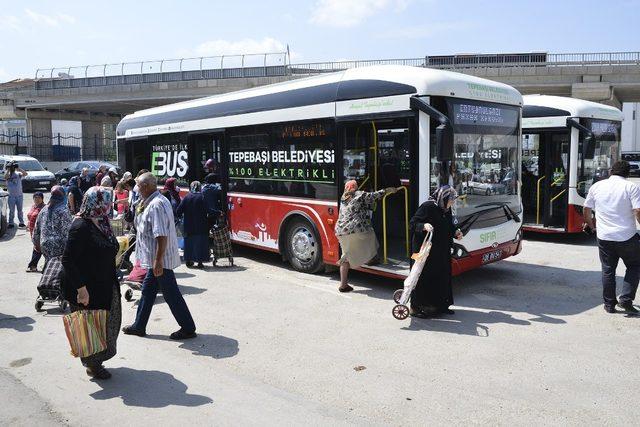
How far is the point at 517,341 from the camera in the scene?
614 centimetres

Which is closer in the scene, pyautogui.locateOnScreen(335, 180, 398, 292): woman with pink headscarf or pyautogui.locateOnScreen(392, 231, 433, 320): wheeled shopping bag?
pyautogui.locateOnScreen(392, 231, 433, 320): wheeled shopping bag

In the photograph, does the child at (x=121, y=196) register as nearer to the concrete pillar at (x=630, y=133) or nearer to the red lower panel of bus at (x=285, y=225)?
the red lower panel of bus at (x=285, y=225)

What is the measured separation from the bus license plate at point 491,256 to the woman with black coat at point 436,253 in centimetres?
128

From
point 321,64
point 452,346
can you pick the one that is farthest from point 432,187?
point 321,64

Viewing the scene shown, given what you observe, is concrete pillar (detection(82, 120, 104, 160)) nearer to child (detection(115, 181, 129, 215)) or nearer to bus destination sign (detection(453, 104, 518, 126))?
child (detection(115, 181, 129, 215))

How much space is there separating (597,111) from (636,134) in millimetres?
60288

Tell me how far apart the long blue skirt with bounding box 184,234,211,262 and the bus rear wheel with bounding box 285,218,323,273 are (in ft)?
5.04

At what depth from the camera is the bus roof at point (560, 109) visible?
12305 millimetres

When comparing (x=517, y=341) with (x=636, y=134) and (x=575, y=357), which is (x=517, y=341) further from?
(x=636, y=134)

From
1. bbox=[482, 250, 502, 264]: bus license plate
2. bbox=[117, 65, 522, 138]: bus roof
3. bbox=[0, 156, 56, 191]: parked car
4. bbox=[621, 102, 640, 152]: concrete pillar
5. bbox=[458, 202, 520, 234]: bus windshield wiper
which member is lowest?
bbox=[482, 250, 502, 264]: bus license plate

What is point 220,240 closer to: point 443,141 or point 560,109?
point 443,141

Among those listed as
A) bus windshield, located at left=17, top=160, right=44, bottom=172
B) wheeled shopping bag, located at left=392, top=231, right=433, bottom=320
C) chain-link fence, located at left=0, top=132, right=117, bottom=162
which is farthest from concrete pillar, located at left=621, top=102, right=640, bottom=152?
wheeled shopping bag, located at left=392, top=231, right=433, bottom=320

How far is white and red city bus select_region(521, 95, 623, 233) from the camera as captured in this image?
12.2 m

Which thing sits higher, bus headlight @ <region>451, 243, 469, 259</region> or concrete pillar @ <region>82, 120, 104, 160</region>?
concrete pillar @ <region>82, 120, 104, 160</region>
